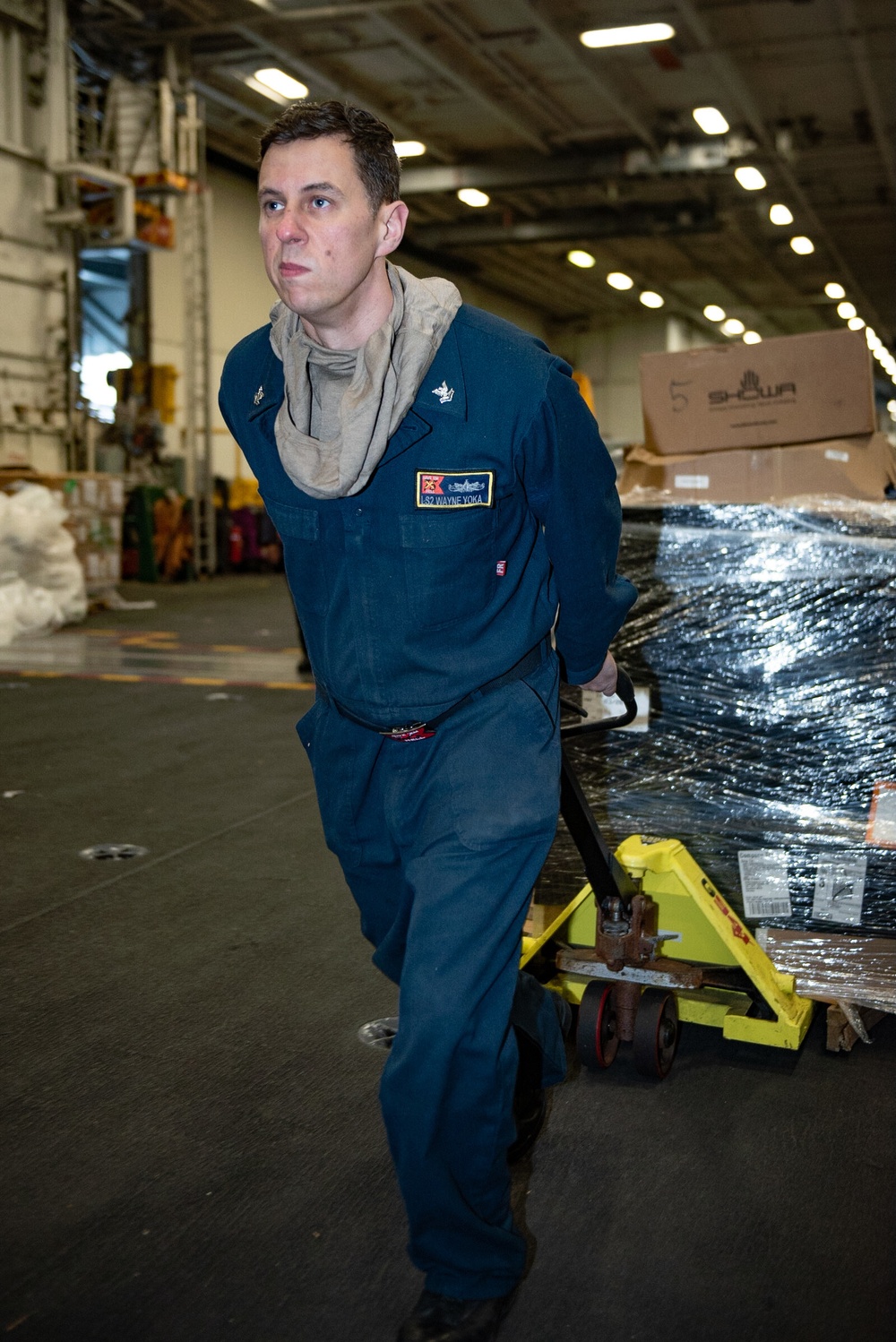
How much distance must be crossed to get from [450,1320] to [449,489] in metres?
1.18

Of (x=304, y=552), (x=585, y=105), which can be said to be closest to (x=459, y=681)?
(x=304, y=552)

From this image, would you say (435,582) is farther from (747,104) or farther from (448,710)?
(747,104)

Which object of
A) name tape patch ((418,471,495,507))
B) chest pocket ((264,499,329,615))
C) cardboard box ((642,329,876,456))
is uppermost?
cardboard box ((642,329,876,456))

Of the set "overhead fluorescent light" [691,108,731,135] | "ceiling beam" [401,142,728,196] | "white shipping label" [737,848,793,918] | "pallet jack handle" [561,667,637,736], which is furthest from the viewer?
"ceiling beam" [401,142,728,196]

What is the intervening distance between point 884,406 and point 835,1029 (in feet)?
124

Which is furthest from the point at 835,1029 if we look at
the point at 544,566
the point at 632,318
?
the point at 632,318

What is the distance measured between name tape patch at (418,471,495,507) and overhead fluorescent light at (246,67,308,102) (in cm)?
1438

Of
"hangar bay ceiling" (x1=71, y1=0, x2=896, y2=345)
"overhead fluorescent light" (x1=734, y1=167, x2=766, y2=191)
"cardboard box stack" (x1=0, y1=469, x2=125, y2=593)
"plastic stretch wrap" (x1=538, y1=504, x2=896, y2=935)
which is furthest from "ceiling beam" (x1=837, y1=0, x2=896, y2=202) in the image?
"plastic stretch wrap" (x1=538, y1=504, x2=896, y2=935)

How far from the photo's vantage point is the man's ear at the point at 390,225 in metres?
1.81

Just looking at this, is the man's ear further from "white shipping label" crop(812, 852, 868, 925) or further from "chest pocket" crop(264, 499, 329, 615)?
"white shipping label" crop(812, 852, 868, 925)

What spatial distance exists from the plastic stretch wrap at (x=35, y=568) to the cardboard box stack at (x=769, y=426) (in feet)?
23.5

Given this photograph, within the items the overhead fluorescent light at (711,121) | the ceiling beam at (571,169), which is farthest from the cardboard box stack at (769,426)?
the ceiling beam at (571,169)

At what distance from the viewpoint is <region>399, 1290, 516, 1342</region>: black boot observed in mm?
1717

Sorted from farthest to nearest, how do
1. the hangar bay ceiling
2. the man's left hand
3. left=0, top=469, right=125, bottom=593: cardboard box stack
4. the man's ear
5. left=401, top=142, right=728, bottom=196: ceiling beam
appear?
1. left=401, top=142, right=728, bottom=196: ceiling beam
2. the hangar bay ceiling
3. left=0, top=469, right=125, bottom=593: cardboard box stack
4. the man's left hand
5. the man's ear
